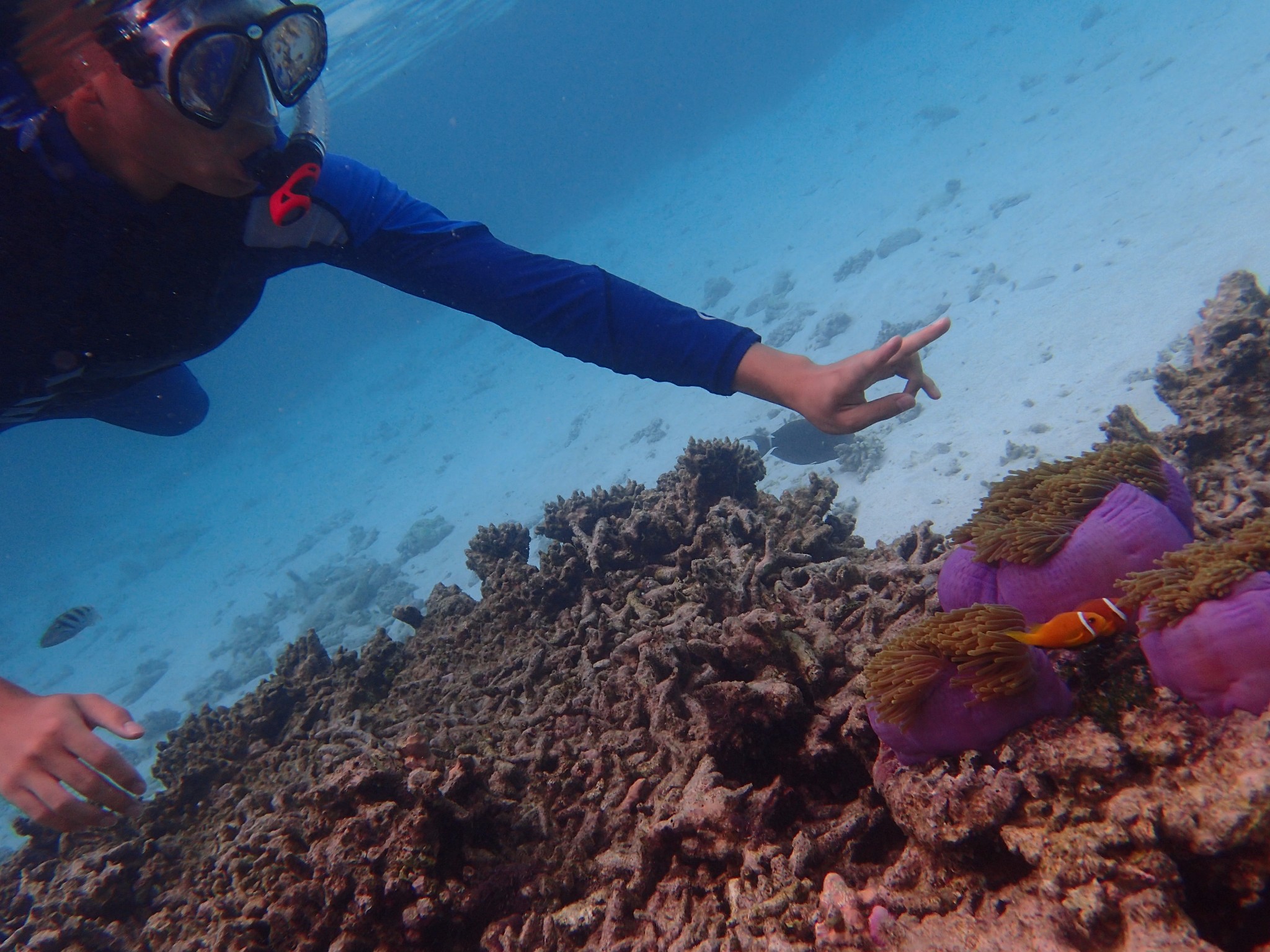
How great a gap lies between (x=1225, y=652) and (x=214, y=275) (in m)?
4.05

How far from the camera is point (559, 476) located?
67.2ft

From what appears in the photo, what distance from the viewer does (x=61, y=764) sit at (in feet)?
4.98

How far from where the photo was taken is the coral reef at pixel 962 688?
1575mm

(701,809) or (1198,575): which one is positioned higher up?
(1198,575)

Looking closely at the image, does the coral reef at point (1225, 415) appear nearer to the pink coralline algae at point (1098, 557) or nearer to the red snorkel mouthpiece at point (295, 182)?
the pink coralline algae at point (1098, 557)

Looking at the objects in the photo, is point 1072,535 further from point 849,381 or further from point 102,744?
point 102,744

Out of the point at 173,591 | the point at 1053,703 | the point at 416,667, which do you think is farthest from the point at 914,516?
the point at 173,591

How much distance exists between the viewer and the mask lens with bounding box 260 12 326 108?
2.63 metres

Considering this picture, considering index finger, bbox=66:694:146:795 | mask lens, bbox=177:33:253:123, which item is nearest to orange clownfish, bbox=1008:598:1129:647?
index finger, bbox=66:694:146:795

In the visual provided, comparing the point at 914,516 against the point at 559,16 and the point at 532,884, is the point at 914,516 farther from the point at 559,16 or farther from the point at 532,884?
the point at 559,16

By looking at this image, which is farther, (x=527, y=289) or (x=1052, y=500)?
(x=527, y=289)

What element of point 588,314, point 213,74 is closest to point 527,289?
point 588,314

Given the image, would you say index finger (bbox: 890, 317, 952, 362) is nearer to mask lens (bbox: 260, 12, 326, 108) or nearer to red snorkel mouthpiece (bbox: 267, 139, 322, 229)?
red snorkel mouthpiece (bbox: 267, 139, 322, 229)

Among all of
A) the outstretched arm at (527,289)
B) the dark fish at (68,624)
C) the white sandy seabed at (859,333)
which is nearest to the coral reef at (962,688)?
the outstretched arm at (527,289)
